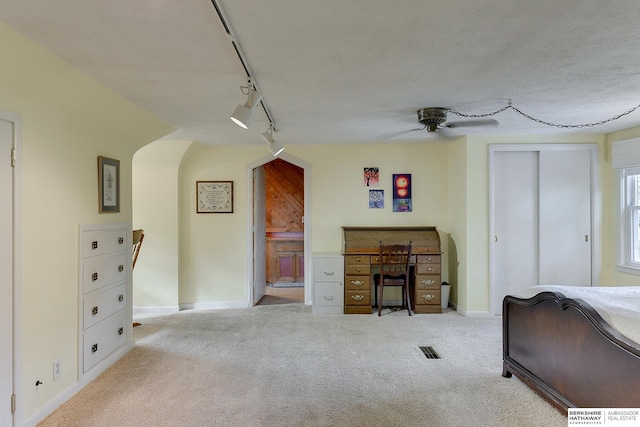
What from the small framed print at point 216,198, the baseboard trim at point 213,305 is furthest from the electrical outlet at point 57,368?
the small framed print at point 216,198

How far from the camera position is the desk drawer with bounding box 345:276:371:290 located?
4559mm

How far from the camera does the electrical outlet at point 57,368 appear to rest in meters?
2.36

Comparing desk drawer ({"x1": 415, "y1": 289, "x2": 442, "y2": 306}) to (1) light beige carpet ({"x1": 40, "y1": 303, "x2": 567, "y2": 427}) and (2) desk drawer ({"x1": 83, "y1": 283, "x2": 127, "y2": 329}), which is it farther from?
(2) desk drawer ({"x1": 83, "y1": 283, "x2": 127, "y2": 329})

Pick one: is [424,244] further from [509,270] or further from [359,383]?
[359,383]

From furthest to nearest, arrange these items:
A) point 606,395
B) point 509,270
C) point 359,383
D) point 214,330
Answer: point 509,270
point 214,330
point 359,383
point 606,395

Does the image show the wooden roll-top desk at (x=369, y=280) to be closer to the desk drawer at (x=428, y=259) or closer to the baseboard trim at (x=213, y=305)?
the desk drawer at (x=428, y=259)

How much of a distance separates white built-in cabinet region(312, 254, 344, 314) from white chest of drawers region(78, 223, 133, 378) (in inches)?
83.3

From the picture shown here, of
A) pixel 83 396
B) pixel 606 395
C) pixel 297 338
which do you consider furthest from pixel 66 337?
pixel 606 395

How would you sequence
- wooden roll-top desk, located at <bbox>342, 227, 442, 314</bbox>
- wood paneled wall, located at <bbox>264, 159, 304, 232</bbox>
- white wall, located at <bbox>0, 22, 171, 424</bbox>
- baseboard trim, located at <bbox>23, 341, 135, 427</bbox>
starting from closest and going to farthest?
1. white wall, located at <bbox>0, 22, 171, 424</bbox>
2. baseboard trim, located at <bbox>23, 341, 135, 427</bbox>
3. wooden roll-top desk, located at <bbox>342, 227, 442, 314</bbox>
4. wood paneled wall, located at <bbox>264, 159, 304, 232</bbox>

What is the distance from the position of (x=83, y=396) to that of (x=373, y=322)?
2.83 metres

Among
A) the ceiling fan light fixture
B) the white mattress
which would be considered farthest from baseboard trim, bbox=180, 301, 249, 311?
the white mattress

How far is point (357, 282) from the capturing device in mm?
4562

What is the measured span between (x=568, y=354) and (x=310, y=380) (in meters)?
1.71

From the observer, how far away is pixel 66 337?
2.47m
